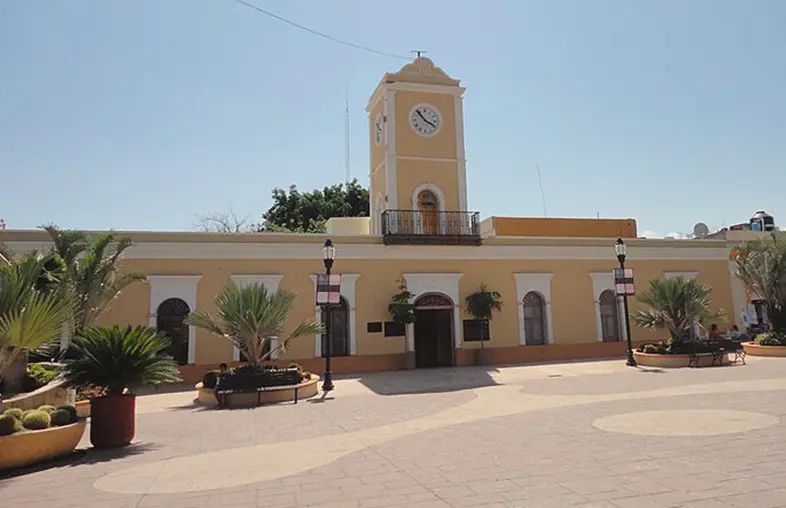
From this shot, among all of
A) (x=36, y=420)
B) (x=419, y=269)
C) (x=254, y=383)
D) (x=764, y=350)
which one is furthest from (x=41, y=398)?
(x=764, y=350)

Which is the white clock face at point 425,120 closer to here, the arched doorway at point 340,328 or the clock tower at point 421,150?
the clock tower at point 421,150

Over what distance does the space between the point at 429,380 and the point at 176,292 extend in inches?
327

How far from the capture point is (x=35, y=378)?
11133 mm

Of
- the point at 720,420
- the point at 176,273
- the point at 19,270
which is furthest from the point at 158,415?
the point at 720,420

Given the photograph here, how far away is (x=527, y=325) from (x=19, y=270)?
673 inches

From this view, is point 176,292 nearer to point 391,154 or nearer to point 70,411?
point 391,154

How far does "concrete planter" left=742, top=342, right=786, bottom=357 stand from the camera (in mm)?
19516

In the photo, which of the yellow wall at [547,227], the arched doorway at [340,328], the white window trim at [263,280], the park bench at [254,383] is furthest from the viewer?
the yellow wall at [547,227]

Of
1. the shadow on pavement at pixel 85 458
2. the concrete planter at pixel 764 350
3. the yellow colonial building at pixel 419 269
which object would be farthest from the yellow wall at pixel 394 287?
the shadow on pavement at pixel 85 458

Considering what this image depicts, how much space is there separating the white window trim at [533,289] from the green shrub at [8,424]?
16.4 metres

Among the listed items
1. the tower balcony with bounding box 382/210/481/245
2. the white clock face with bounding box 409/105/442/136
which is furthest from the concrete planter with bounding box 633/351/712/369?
the white clock face with bounding box 409/105/442/136

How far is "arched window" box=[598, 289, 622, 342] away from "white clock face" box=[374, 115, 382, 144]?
10676 millimetres

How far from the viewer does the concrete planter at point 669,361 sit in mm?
17531

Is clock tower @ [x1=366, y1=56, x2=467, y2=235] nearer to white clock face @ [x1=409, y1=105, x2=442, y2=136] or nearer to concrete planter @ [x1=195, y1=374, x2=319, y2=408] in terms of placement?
white clock face @ [x1=409, y1=105, x2=442, y2=136]
